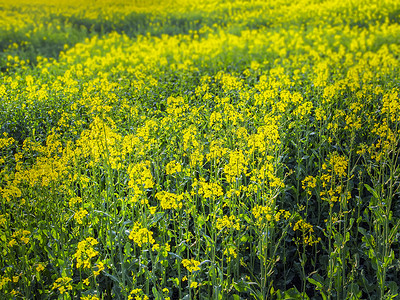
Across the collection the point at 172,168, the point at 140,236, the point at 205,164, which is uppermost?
the point at 172,168

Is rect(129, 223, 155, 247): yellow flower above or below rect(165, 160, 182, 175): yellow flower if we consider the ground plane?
below

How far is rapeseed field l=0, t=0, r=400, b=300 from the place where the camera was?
2.86 metres

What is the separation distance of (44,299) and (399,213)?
312 centimetres

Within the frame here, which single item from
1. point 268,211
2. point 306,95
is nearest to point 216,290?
point 268,211

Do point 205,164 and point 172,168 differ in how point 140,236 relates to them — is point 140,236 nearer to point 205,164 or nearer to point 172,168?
point 172,168

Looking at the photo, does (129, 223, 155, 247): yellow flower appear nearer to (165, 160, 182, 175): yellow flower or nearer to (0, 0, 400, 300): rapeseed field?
(0, 0, 400, 300): rapeseed field

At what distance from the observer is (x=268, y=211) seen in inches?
110

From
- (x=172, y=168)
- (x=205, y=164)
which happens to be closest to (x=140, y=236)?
(x=172, y=168)

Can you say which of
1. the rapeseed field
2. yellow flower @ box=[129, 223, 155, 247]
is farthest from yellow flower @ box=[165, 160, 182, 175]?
yellow flower @ box=[129, 223, 155, 247]

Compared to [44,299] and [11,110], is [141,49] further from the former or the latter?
[44,299]

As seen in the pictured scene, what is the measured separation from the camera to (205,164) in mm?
4320

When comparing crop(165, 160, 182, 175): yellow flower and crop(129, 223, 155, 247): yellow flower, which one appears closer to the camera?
crop(129, 223, 155, 247): yellow flower

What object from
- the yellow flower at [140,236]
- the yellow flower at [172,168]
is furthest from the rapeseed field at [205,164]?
the yellow flower at [172,168]

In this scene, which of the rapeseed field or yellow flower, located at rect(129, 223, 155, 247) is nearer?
yellow flower, located at rect(129, 223, 155, 247)
